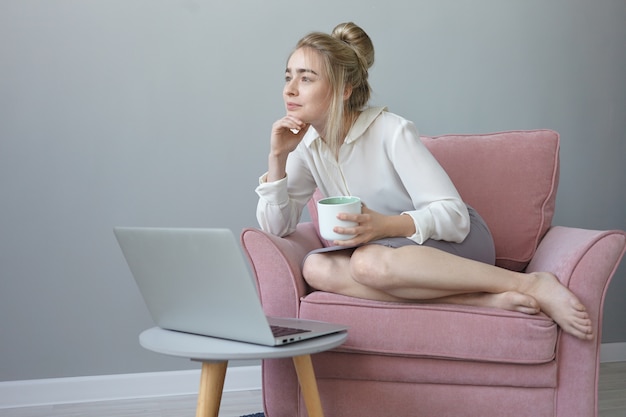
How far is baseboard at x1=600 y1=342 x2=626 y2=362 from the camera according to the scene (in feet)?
9.97

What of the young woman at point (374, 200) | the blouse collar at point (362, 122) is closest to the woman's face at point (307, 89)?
the young woman at point (374, 200)

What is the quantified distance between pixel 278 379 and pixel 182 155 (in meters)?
0.97

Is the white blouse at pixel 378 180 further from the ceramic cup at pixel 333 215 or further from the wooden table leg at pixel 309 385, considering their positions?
the wooden table leg at pixel 309 385

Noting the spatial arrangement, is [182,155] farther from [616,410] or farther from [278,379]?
[616,410]

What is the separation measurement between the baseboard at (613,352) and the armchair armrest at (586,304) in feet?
4.24

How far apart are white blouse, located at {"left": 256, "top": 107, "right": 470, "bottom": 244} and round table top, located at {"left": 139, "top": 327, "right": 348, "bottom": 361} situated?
0.50 metres

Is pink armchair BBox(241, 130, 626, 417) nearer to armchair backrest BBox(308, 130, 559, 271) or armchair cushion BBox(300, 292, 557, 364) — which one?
armchair cushion BBox(300, 292, 557, 364)

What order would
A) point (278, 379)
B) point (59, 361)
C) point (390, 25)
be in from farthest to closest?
point (390, 25)
point (59, 361)
point (278, 379)

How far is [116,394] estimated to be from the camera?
8.50 feet

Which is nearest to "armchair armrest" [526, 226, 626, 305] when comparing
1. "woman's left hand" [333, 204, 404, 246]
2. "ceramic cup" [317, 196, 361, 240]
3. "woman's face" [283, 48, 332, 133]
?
"woman's left hand" [333, 204, 404, 246]

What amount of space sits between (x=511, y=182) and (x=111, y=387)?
146 centimetres

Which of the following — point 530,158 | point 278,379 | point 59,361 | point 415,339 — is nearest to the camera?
point 415,339

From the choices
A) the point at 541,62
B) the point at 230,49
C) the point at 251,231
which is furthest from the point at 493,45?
the point at 251,231

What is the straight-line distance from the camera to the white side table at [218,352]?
4.91 ft
